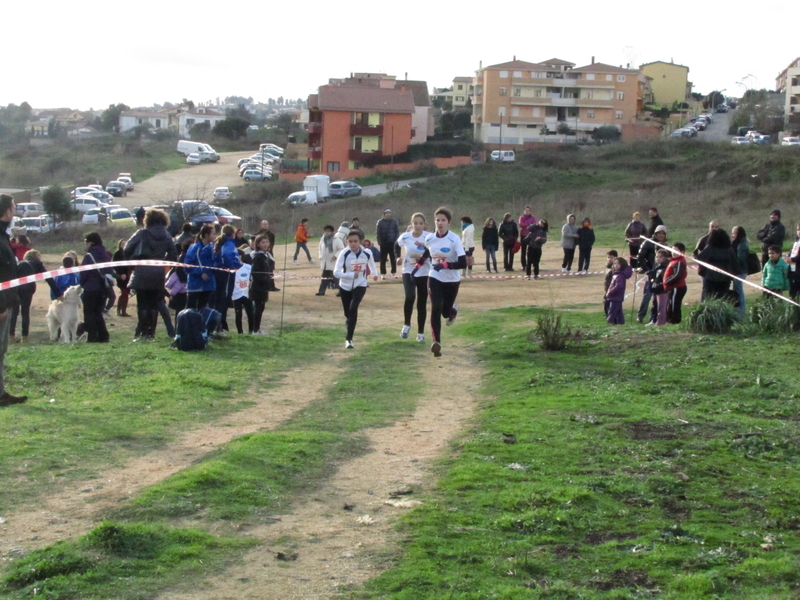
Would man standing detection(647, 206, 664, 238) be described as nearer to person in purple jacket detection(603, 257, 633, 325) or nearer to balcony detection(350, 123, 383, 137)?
person in purple jacket detection(603, 257, 633, 325)

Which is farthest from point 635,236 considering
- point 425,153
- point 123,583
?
point 425,153

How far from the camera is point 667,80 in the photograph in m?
134

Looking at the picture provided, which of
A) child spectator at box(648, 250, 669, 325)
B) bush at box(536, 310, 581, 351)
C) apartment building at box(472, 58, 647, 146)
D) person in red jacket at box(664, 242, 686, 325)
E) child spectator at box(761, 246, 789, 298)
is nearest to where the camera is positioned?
bush at box(536, 310, 581, 351)

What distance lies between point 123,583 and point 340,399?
5308 millimetres

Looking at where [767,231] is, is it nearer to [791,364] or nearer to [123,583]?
[791,364]

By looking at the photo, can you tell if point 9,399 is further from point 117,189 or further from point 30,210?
point 117,189

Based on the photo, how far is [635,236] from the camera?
22.3 metres

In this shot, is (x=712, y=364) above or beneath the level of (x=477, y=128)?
beneath

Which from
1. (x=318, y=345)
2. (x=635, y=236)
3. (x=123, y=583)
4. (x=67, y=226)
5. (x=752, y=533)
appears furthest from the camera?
(x=67, y=226)

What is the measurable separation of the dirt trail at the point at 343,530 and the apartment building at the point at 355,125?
7384 centimetres

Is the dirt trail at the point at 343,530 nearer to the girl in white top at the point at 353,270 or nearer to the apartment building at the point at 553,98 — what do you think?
the girl in white top at the point at 353,270

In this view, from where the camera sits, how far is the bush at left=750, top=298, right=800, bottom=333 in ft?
41.5

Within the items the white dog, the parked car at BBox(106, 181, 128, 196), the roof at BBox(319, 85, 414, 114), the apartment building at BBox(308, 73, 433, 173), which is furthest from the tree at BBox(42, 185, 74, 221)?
the white dog

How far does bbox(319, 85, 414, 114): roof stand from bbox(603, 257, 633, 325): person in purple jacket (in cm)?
6684
